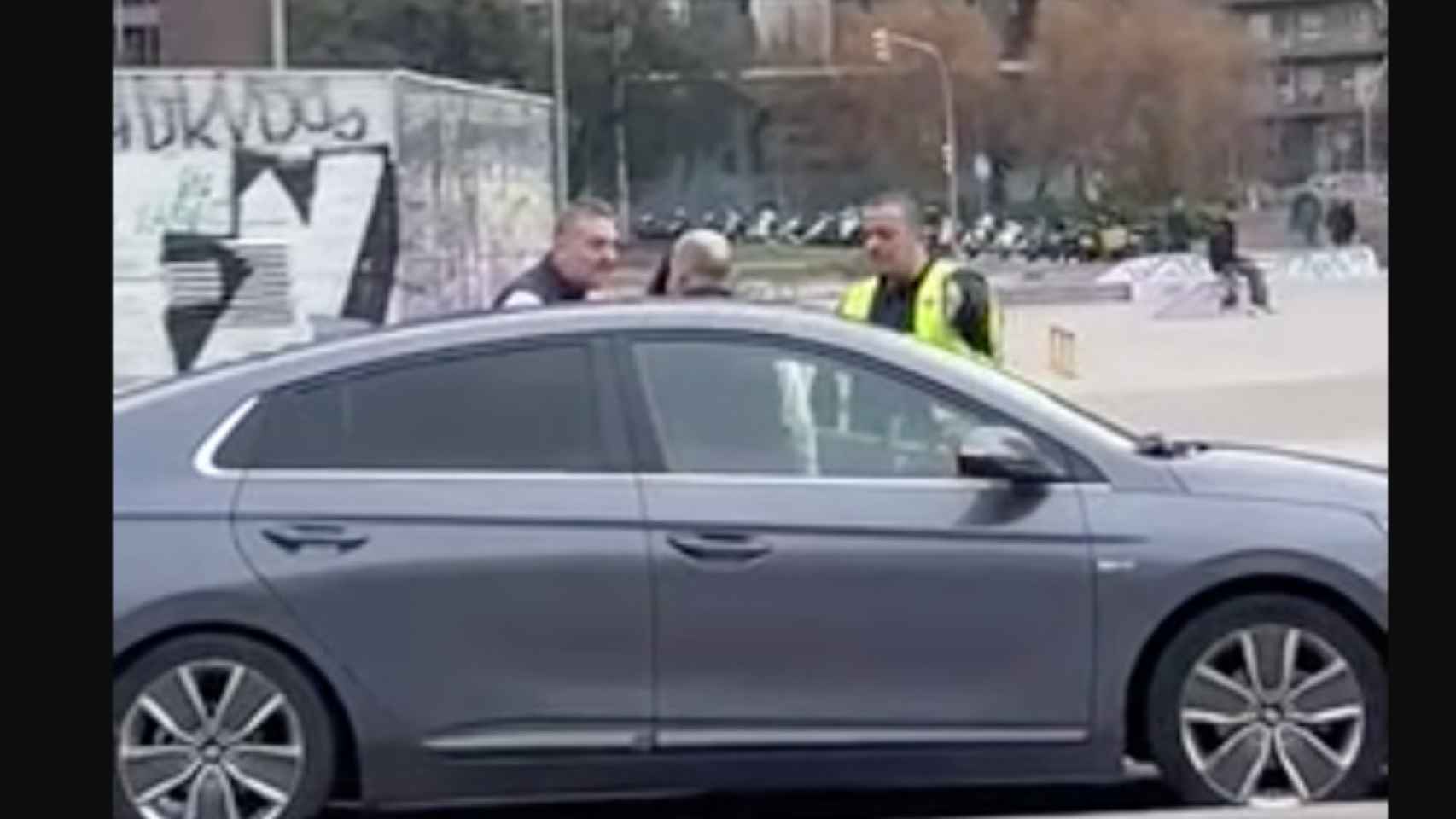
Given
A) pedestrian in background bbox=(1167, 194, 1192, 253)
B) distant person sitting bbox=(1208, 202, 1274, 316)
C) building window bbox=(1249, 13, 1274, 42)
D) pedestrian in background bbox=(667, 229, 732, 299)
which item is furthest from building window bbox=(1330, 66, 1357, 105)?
pedestrian in background bbox=(667, 229, 732, 299)

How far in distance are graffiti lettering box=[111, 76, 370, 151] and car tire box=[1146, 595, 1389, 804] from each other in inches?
670

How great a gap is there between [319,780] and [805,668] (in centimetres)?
120

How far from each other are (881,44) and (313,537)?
74.6 metres

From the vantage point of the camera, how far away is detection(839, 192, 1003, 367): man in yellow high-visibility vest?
905 centimetres

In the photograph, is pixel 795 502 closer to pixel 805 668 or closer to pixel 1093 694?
pixel 805 668

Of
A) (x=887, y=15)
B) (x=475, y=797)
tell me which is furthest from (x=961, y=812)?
(x=887, y=15)

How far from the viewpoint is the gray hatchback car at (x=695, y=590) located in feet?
21.9

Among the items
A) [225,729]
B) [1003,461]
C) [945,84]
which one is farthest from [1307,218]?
[225,729]

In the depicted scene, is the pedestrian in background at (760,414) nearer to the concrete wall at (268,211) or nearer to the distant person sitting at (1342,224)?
the concrete wall at (268,211)

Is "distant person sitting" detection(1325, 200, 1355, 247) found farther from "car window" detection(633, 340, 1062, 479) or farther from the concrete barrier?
"car window" detection(633, 340, 1062, 479)

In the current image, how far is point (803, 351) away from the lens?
6.96 m

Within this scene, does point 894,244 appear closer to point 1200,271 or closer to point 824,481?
point 824,481

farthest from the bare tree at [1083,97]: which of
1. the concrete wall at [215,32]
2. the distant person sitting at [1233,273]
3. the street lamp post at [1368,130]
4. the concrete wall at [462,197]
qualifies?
the concrete wall at [462,197]

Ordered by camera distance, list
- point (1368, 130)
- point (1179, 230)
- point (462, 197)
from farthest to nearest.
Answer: point (1368, 130)
point (1179, 230)
point (462, 197)
